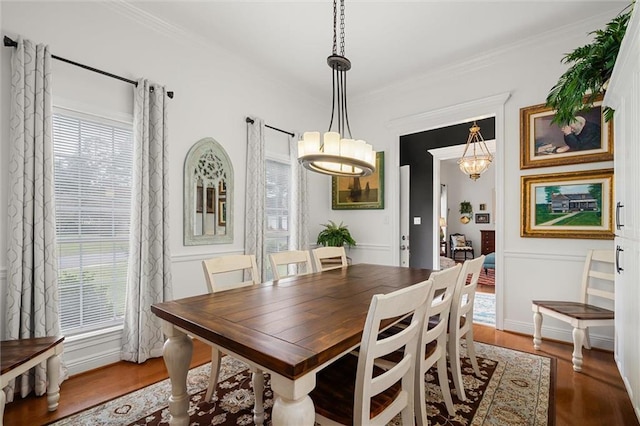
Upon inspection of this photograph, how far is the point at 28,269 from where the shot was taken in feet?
6.53

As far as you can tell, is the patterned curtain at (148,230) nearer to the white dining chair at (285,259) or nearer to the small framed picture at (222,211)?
the small framed picture at (222,211)

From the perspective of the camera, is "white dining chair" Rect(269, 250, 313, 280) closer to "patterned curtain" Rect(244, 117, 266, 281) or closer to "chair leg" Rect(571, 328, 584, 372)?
"patterned curtain" Rect(244, 117, 266, 281)

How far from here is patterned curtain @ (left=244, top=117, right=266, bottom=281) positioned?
3.46 m

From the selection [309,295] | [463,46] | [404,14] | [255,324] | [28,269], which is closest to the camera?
[255,324]

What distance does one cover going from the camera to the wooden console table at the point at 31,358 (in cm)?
156

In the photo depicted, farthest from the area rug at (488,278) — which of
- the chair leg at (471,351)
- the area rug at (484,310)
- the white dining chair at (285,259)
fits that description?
the white dining chair at (285,259)

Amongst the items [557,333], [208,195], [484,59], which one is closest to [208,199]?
[208,195]

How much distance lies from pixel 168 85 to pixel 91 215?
1370 millimetres

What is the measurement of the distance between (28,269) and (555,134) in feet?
15.0

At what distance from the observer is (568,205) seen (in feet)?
9.70

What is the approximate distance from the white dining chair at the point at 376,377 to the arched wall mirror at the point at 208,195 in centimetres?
214

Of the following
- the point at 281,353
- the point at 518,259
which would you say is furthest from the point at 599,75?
the point at 281,353

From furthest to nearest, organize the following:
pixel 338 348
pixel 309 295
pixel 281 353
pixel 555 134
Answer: pixel 555 134, pixel 309 295, pixel 338 348, pixel 281 353

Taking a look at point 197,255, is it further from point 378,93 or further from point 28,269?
point 378,93
